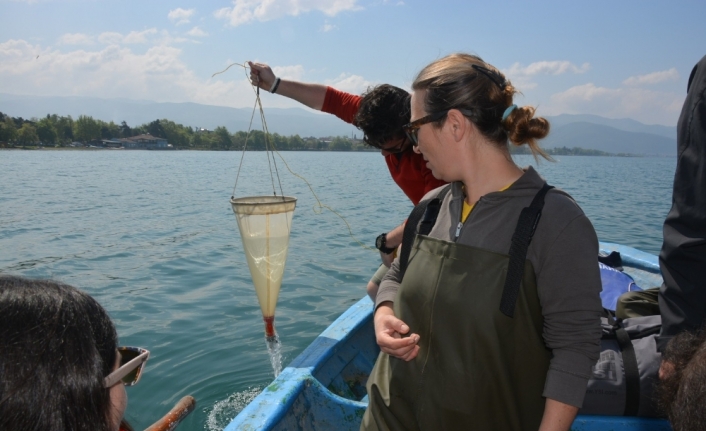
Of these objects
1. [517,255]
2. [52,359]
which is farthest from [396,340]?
[52,359]

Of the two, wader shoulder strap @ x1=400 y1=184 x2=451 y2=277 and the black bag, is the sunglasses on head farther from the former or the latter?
the black bag

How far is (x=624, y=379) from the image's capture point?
8.39 ft

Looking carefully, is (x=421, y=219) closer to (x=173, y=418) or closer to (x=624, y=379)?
(x=173, y=418)

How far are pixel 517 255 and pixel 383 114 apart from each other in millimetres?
1792

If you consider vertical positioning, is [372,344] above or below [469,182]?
below

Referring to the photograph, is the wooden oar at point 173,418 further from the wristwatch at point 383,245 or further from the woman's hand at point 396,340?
the wristwatch at point 383,245

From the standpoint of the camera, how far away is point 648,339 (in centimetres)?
264

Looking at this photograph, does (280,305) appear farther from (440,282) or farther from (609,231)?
(609,231)

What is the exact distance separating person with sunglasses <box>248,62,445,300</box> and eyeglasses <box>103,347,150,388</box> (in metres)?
2.27

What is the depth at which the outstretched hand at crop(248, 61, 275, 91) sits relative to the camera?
4211 mm

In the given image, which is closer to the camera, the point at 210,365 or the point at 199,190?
the point at 210,365

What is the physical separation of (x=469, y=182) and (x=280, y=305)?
274 inches

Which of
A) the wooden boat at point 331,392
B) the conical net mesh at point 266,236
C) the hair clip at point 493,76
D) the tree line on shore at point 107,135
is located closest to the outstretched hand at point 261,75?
the conical net mesh at point 266,236

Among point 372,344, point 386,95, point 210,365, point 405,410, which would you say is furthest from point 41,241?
point 405,410
